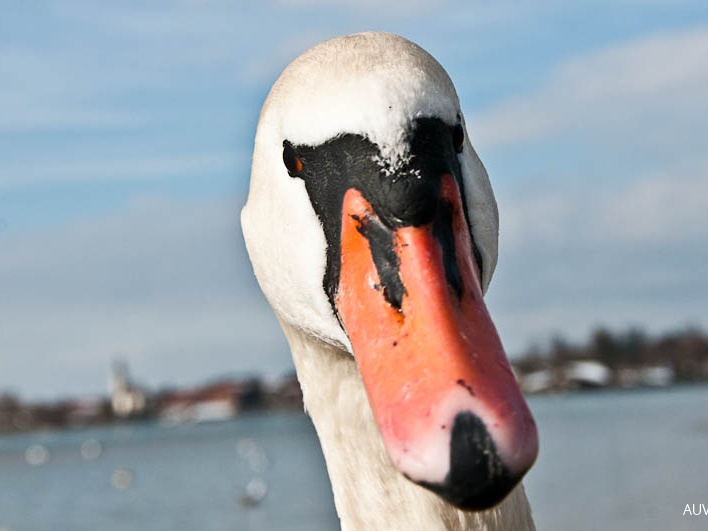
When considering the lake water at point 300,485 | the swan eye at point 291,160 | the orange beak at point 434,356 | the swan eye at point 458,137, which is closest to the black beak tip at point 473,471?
the orange beak at point 434,356

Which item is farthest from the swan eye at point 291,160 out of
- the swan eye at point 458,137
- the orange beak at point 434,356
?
the swan eye at point 458,137

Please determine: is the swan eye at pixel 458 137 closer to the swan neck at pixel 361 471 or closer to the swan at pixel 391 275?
the swan at pixel 391 275

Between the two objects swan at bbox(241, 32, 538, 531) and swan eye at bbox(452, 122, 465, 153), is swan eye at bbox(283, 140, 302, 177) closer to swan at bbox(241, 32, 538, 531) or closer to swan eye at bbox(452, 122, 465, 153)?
swan at bbox(241, 32, 538, 531)

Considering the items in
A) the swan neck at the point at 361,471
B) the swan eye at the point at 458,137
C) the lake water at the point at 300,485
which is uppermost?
the swan eye at the point at 458,137

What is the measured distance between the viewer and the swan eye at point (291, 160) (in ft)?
10.9

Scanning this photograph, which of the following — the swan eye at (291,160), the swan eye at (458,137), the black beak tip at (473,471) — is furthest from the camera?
the swan eye at (291,160)

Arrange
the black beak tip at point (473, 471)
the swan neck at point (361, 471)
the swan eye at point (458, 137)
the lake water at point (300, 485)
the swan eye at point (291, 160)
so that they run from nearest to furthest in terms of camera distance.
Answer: the black beak tip at point (473, 471) < the swan eye at point (458, 137) < the swan eye at point (291, 160) < the swan neck at point (361, 471) < the lake water at point (300, 485)

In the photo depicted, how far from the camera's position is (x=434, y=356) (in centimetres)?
276

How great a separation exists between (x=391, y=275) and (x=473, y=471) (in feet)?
2.02

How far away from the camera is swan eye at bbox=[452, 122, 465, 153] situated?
10.5ft

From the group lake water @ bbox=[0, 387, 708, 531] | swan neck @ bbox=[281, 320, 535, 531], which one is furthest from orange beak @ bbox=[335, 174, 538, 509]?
lake water @ bbox=[0, 387, 708, 531]

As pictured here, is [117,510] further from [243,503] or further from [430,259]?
[430,259]

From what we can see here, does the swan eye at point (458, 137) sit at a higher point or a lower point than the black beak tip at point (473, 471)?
higher

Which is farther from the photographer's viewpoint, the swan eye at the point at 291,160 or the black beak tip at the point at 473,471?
the swan eye at the point at 291,160
